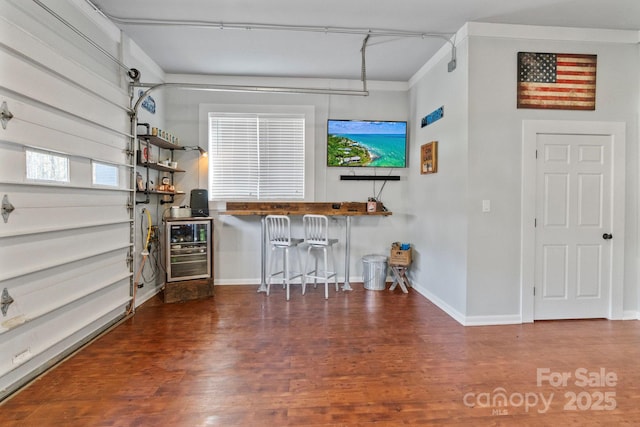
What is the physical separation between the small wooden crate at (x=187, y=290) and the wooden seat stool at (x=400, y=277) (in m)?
2.58

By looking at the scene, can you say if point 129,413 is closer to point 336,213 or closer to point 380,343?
point 380,343

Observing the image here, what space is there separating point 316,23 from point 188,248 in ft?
10.3

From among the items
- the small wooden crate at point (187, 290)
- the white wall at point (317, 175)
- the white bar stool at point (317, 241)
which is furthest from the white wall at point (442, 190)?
the small wooden crate at point (187, 290)

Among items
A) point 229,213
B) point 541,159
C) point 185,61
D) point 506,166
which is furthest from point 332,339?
point 185,61

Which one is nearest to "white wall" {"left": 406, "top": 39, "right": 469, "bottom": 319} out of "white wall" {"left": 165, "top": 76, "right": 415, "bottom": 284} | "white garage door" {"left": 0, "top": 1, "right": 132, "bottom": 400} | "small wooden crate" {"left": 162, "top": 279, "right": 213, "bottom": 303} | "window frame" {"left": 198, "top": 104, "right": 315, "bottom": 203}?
"white wall" {"left": 165, "top": 76, "right": 415, "bottom": 284}

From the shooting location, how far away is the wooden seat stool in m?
4.41

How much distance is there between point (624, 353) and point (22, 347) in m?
4.71

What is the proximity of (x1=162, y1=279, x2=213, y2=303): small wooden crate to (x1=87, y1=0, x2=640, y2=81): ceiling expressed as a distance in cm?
294

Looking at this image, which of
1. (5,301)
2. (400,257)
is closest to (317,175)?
(400,257)

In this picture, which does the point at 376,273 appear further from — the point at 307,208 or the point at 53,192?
the point at 53,192

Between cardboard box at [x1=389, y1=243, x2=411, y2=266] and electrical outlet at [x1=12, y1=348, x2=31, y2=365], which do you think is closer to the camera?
electrical outlet at [x1=12, y1=348, x2=31, y2=365]

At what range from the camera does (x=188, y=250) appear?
13.3 ft

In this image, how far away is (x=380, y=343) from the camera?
2738 mm

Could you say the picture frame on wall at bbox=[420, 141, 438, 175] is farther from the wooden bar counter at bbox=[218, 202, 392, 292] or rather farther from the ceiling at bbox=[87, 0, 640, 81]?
the ceiling at bbox=[87, 0, 640, 81]
